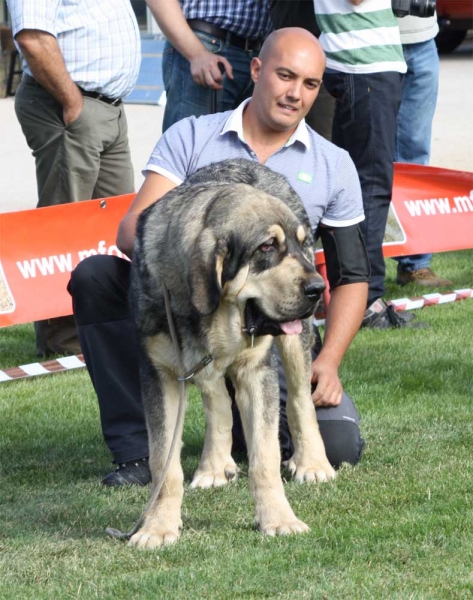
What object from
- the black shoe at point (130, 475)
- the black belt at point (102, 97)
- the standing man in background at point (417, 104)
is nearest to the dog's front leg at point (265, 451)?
the black shoe at point (130, 475)

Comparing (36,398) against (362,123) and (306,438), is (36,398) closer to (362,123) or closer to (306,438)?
(306,438)

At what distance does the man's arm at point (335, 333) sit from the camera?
14.7ft

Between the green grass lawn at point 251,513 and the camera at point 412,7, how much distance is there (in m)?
2.07

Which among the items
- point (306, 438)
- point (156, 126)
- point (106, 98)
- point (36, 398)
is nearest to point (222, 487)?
point (306, 438)

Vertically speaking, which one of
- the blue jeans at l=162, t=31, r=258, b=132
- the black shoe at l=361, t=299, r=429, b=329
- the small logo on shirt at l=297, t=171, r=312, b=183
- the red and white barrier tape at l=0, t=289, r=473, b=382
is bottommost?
the black shoe at l=361, t=299, r=429, b=329

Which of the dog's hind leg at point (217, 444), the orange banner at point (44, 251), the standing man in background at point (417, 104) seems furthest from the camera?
the standing man in background at point (417, 104)

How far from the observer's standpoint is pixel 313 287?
3314 mm

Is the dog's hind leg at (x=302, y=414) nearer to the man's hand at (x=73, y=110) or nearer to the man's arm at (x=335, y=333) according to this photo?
the man's arm at (x=335, y=333)

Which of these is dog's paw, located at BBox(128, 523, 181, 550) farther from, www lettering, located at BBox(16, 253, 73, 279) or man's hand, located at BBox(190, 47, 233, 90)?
www lettering, located at BBox(16, 253, 73, 279)

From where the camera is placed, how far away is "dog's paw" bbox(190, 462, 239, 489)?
4.34 metres

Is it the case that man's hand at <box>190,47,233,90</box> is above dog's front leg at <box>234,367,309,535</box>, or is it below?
above

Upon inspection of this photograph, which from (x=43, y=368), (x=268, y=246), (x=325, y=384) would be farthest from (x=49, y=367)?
(x=268, y=246)

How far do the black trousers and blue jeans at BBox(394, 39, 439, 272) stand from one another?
12.7ft

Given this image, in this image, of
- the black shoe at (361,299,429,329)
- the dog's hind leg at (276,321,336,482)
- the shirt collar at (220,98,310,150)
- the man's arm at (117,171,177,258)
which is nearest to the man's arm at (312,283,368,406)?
the dog's hind leg at (276,321,336,482)
